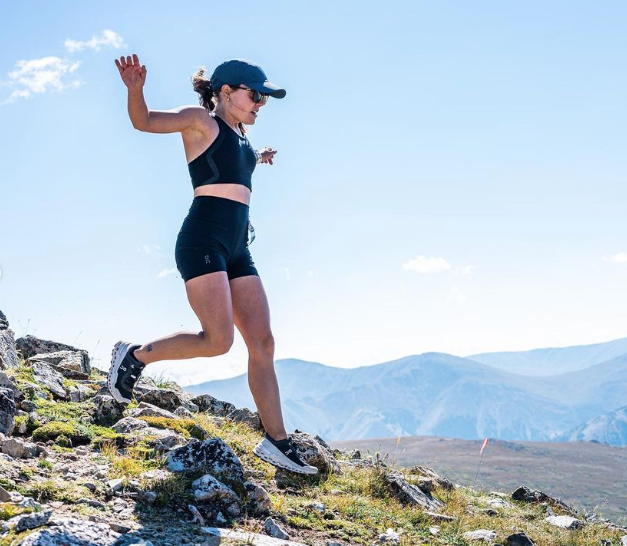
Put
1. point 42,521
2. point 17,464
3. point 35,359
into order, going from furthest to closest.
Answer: point 35,359
point 17,464
point 42,521

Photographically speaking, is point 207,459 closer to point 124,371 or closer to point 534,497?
point 124,371

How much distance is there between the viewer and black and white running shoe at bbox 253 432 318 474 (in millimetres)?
6188

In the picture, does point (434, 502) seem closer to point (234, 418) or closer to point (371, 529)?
point (371, 529)

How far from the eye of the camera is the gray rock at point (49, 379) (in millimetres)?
7344

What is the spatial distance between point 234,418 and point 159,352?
12.1 ft

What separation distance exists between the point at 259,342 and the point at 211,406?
4.31m

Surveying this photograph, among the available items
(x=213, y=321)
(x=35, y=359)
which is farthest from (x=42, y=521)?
(x=35, y=359)

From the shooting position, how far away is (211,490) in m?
4.94

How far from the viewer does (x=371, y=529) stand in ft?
18.4

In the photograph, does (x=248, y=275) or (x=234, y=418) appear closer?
(x=248, y=275)

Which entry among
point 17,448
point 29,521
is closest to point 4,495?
point 29,521

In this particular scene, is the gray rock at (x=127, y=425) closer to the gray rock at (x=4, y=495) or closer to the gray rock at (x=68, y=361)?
the gray rock at (x=4, y=495)

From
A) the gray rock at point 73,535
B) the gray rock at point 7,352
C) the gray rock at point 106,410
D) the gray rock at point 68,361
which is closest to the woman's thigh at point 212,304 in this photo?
the gray rock at point 73,535

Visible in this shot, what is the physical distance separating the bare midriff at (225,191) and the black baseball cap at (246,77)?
0.88m
